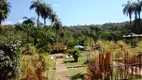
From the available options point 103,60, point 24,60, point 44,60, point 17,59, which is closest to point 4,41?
point 17,59

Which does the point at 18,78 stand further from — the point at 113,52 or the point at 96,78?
the point at 113,52

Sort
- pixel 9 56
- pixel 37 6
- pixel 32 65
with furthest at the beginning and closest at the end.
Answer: pixel 37 6 → pixel 32 65 → pixel 9 56

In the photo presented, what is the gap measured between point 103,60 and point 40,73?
10.8ft

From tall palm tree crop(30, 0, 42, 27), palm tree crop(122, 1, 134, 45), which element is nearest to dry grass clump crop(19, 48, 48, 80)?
tall palm tree crop(30, 0, 42, 27)

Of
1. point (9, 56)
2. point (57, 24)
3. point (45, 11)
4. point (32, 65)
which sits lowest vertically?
point (32, 65)

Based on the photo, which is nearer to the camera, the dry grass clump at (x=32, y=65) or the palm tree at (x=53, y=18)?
the dry grass clump at (x=32, y=65)

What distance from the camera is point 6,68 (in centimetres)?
909

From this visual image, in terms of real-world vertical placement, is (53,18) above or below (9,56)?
above

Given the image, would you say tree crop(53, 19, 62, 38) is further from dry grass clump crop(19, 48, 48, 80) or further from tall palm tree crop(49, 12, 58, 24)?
dry grass clump crop(19, 48, 48, 80)

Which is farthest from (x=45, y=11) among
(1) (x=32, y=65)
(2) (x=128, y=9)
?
(1) (x=32, y=65)

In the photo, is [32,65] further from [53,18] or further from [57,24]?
[53,18]

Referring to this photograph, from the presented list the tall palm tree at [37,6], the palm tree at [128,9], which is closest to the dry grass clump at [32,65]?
the tall palm tree at [37,6]

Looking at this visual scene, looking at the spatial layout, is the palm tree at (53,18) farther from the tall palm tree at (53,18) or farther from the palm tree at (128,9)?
the palm tree at (128,9)

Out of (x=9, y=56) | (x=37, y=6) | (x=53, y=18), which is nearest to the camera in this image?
(x=9, y=56)
